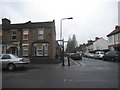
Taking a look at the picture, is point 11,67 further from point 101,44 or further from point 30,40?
point 101,44

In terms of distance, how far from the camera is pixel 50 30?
87.3 ft

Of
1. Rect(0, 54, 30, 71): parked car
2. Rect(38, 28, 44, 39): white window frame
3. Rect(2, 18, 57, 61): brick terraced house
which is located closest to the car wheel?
Rect(0, 54, 30, 71): parked car

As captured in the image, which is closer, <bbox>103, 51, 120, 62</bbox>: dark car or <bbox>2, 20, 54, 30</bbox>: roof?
<bbox>103, 51, 120, 62</bbox>: dark car

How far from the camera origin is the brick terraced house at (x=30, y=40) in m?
26.4

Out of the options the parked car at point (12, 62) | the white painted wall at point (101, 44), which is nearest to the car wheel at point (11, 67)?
the parked car at point (12, 62)

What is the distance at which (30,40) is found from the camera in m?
27.0

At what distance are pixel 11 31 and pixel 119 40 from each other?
24434 mm

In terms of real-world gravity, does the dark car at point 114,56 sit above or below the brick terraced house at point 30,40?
below

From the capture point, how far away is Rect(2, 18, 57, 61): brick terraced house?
26.4 m

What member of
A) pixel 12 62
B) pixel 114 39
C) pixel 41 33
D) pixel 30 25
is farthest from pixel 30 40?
pixel 114 39

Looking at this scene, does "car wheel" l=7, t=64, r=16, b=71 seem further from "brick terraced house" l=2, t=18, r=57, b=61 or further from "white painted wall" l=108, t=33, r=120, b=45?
"white painted wall" l=108, t=33, r=120, b=45

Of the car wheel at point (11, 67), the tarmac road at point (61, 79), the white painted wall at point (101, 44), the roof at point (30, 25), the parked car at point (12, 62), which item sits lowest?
the tarmac road at point (61, 79)

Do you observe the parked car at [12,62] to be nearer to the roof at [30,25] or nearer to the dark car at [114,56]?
the roof at [30,25]

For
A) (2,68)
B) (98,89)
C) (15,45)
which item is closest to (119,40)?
(15,45)
